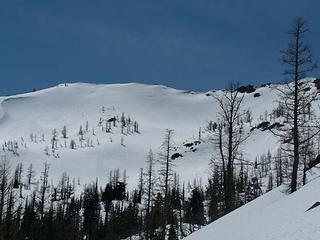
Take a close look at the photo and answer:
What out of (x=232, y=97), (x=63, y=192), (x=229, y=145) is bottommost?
(x=63, y=192)

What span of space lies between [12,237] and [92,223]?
66.7 metres

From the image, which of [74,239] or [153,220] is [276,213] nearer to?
[153,220]

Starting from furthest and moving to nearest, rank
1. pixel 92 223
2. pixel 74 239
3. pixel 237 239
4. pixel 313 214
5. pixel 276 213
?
pixel 92 223 → pixel 74 239 → pixel 276 213 → pixel 237 239 → pixel 313 214

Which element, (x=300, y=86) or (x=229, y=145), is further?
(x=229, y=145)

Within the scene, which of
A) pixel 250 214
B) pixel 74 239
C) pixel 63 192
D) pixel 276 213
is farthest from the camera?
pixel 63 192

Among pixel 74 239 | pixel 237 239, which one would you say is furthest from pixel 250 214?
pixel 74 239

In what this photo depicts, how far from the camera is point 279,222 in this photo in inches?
667

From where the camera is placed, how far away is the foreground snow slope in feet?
46.1

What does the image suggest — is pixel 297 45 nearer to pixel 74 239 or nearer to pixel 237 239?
pixel 237 239

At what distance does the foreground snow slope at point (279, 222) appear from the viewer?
14.1 meters

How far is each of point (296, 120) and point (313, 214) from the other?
957 centimetres

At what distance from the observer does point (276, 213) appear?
63.0ft

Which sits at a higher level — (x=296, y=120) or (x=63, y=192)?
(x=296, y=120)

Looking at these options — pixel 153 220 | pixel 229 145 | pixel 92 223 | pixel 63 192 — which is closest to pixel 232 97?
pixel 229 145
